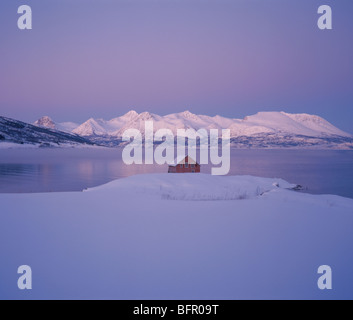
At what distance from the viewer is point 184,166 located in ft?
166

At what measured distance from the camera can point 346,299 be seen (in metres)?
6.00

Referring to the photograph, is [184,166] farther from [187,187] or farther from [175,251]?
[175,251]

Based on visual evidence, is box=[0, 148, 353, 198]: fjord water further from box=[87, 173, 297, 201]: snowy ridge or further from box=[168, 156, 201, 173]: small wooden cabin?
box=[87, 173, 297, 201]: snowy ridge

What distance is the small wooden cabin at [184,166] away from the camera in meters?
50.2

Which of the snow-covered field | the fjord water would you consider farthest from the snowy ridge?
the fjord water

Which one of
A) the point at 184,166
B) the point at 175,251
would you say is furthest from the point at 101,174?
the point at 175,251

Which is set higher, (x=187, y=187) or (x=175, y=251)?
(x=175, y=251)

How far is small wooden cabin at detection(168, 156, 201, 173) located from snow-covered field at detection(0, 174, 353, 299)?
37.1 meters

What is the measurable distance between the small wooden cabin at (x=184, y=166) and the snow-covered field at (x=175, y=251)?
37.1 m

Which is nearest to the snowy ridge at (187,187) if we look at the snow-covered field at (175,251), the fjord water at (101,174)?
the snow-covered field at (175,251)

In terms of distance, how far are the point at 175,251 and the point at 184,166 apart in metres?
42.7

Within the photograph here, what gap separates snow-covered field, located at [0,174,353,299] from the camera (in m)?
6.18
